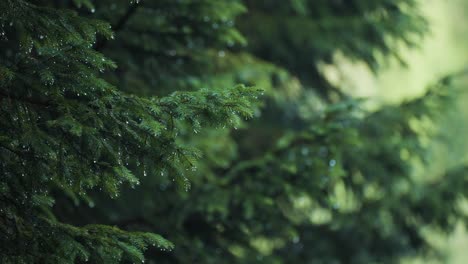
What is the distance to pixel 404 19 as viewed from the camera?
5297mm

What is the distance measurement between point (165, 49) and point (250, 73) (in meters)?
1.16

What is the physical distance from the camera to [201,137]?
538cm

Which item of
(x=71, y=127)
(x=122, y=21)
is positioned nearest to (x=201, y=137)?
(x=122, y=21)

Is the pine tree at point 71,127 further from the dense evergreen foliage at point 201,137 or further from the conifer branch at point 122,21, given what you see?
the conifer branch at point 122,21

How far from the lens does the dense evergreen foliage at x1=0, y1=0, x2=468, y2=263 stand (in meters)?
2.64

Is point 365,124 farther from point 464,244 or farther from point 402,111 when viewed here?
point 464,244

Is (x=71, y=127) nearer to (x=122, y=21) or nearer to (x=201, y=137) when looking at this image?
(x=122, y=21)

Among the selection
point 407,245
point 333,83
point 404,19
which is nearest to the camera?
point 404,19

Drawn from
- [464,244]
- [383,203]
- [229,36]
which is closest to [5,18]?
[229,36]

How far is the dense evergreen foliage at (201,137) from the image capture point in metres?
2.64

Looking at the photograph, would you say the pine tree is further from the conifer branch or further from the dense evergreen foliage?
the conifer branch

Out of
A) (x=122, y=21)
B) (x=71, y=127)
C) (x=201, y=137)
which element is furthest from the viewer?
(x=201, y=137)

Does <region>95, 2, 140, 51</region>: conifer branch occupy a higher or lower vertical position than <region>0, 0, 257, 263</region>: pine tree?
higher

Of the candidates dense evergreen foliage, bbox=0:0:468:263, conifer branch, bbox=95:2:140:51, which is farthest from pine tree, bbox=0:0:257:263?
conifer branch, bbox=95:2:140:51
